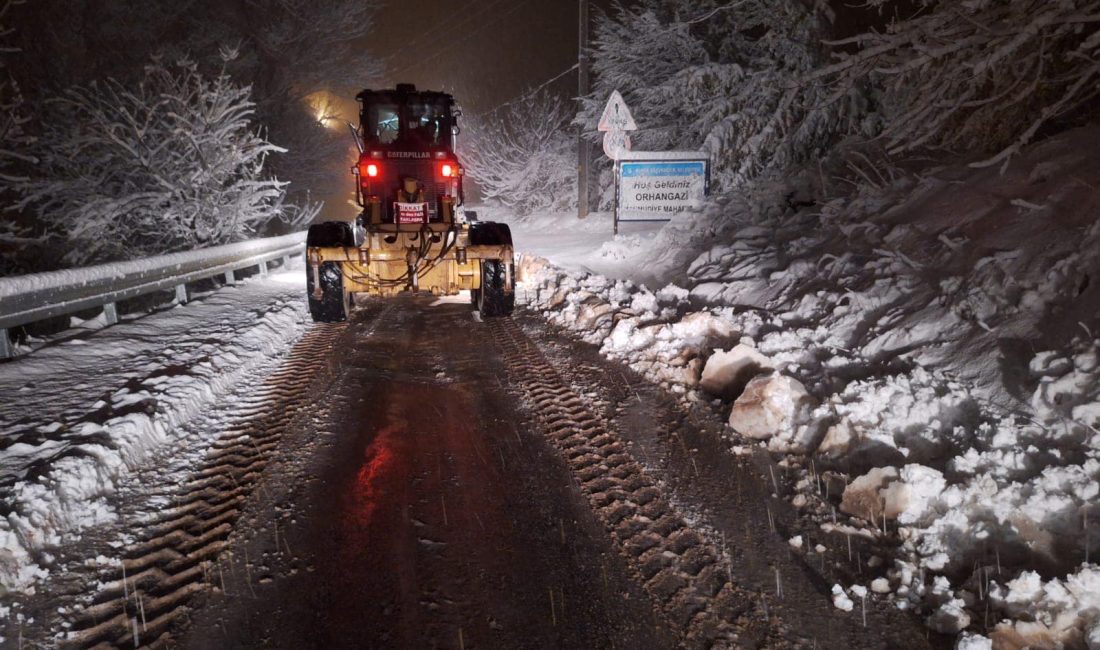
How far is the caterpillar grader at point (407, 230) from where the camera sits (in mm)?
9250

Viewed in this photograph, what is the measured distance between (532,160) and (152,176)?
17.6 metres

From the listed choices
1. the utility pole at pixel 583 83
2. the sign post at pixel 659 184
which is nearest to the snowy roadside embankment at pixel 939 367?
the sign post at pixel 659 184

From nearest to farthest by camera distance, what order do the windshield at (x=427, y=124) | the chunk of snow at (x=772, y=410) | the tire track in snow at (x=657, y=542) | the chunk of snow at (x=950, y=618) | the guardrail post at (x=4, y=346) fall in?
1. the chunk of snow at (x=950, y=618)
2. the tire track in snow at (x=657, y=542)
3. the chunk of snow at (x=772, y=410)
4. the guardrail post at (x=4, y=346)
5. the windshield at (x=427, y=124)

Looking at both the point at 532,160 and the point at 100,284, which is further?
the point at 532,160

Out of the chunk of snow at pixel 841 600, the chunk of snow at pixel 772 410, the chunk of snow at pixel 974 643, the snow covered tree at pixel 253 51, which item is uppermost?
the snow covered tree at pixel 253 51

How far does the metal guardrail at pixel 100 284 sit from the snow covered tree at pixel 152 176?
2240mm

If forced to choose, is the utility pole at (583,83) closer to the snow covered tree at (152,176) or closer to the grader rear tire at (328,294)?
the snow covered tree at (152,176)

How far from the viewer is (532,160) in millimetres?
29531

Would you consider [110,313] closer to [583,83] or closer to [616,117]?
[616,117]

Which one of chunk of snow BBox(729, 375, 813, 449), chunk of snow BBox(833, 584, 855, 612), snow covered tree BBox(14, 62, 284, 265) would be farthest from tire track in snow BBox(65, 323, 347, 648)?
snow covered tree BBox(14, 62, 284, 265)

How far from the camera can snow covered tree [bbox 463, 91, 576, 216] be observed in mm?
28219

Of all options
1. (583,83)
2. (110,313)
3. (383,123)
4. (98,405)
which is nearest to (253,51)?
(583,83)

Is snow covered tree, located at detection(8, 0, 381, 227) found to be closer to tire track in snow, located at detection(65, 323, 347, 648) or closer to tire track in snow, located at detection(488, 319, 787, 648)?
tire track in snow, located at detection(65, 323, 347, 648)

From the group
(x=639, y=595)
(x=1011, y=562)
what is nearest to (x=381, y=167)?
(x=639, y=595)
